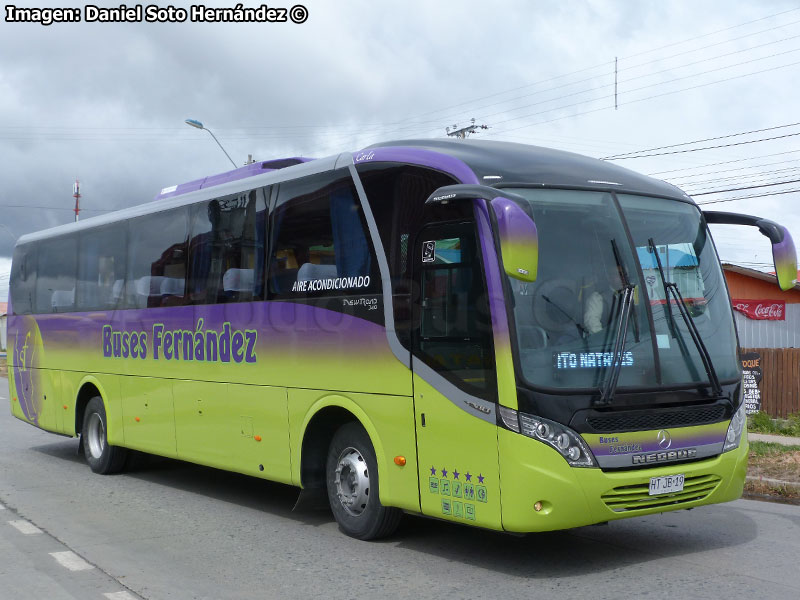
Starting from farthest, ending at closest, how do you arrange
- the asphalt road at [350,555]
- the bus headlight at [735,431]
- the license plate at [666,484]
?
the bus headlight at [735,431], the license plate at [666,484], the asphalt road at [350,555]

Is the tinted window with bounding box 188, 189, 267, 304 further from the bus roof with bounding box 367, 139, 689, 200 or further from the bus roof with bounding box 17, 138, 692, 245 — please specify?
the bus roof with bounding box 367, 139, 689, 200

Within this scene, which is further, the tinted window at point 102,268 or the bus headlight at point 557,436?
the tinted window at point 102,268

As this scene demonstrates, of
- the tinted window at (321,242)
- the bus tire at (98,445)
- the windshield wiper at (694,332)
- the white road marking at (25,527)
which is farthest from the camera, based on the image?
the bus tire at (98,445)

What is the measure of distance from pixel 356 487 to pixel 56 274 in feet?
25.5

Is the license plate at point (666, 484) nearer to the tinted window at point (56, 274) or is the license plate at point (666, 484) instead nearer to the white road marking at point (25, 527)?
the white road marking at point (25, 527)

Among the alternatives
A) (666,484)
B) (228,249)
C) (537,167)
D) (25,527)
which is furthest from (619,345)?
(25,527)

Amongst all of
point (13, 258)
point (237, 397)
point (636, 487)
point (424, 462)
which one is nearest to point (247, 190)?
point (237, 397)

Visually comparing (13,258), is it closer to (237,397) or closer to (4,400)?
(237,397)

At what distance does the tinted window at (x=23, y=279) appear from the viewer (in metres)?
14.7

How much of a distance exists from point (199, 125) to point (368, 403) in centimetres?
1940

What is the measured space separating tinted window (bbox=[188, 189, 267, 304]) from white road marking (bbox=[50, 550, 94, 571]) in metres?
2.92

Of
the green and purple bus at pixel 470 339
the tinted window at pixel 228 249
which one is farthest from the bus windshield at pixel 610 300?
the tinted window at pixel 228 249

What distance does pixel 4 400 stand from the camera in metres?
26.6

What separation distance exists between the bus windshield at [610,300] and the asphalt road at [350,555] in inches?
54.7
